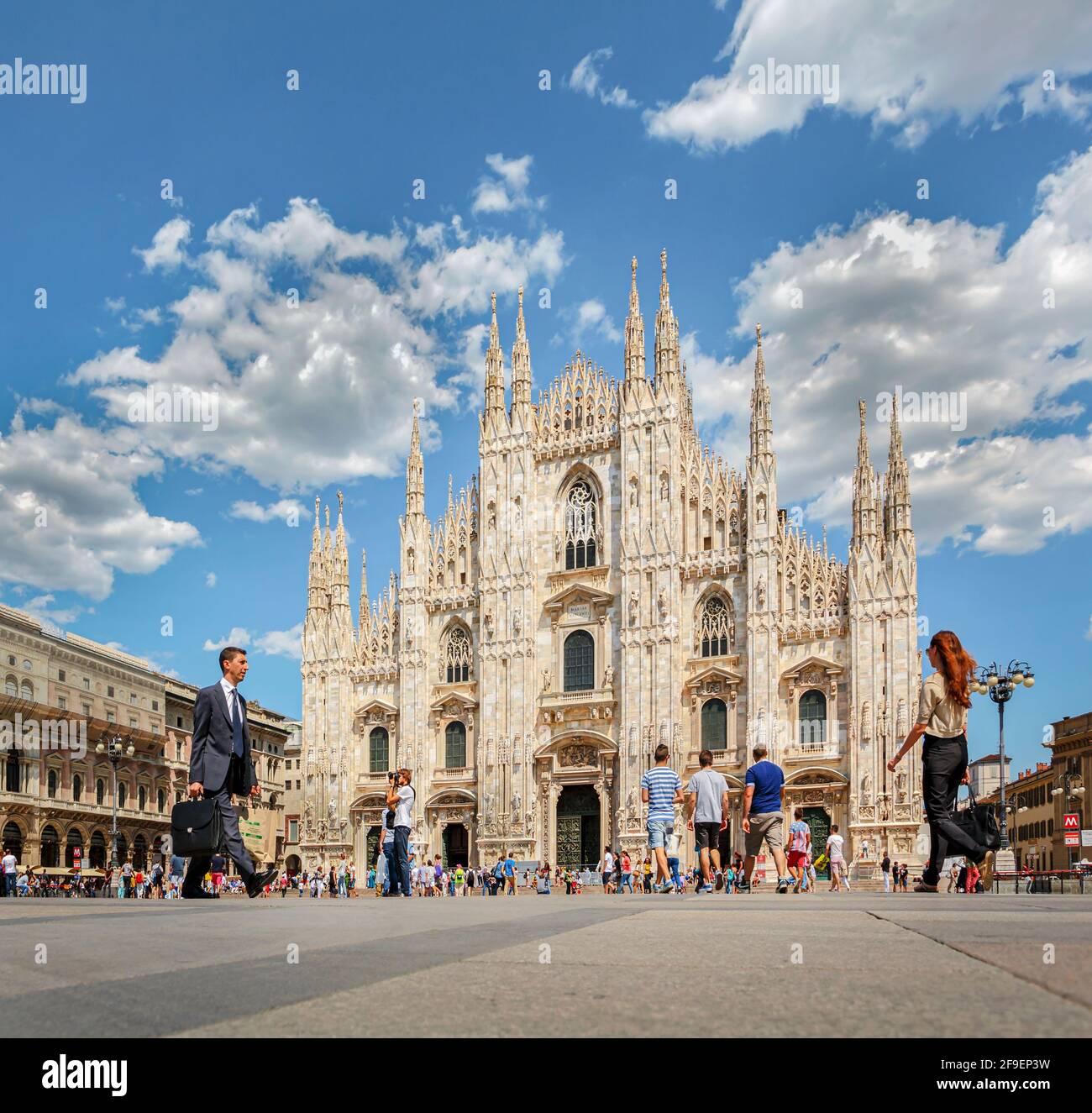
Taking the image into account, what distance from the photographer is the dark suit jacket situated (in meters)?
8.71

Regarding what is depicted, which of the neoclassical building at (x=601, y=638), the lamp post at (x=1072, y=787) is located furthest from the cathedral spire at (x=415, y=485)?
the lamp post at (x=1072, y=787)

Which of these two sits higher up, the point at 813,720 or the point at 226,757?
the point at 226,757

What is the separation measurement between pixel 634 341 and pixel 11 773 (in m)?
29.5

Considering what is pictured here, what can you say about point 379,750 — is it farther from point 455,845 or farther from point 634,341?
point 634,341

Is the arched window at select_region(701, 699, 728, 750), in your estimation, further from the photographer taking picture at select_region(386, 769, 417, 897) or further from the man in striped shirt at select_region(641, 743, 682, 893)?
the photographer taking picture at select_region(386, 769, 417, 897)

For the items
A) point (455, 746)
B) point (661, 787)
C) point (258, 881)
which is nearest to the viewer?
point (258, 881)

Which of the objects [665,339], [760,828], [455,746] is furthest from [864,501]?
[760,828]

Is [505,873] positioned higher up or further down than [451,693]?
further down

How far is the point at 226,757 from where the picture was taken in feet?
28.9

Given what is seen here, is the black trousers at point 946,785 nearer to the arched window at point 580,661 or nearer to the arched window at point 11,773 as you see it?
the arched window at point 580,661
